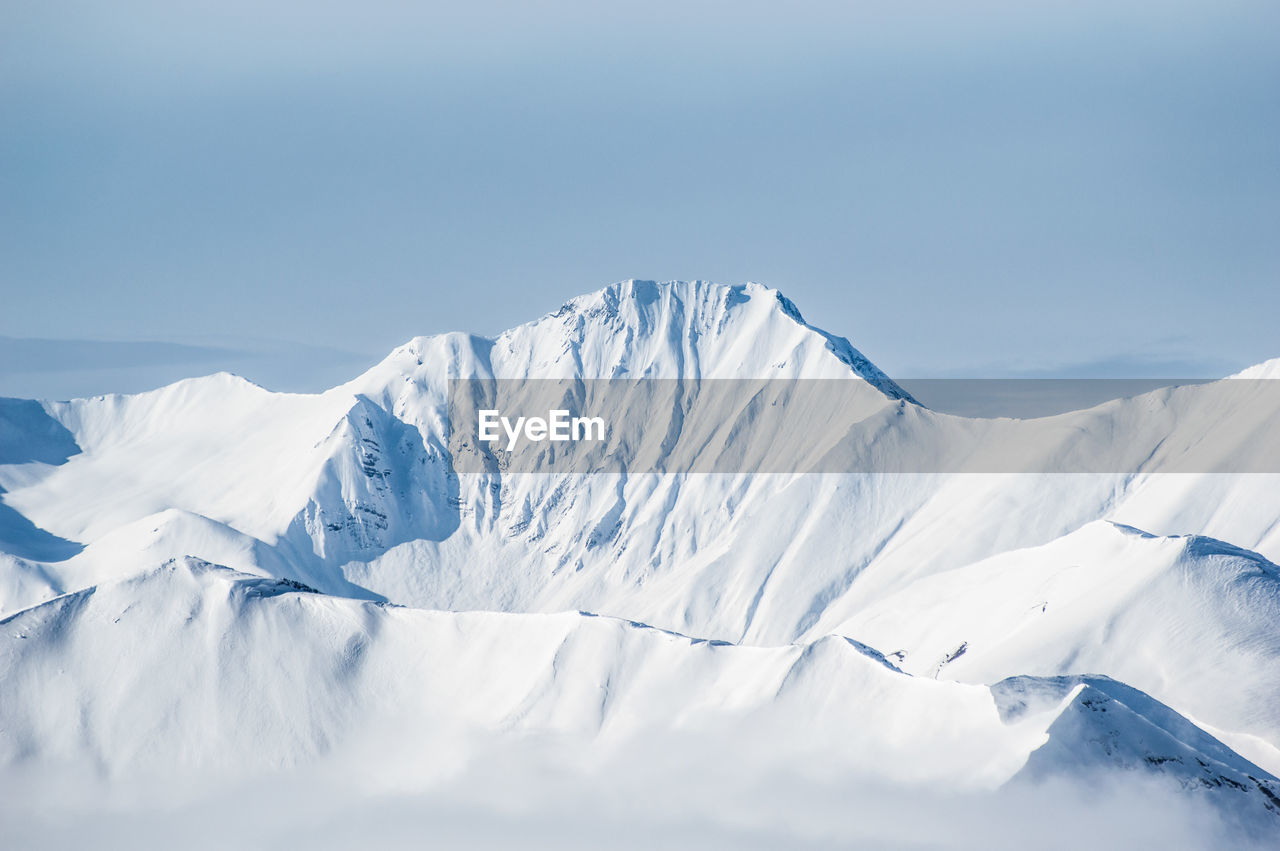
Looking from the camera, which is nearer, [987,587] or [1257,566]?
[1257,566]

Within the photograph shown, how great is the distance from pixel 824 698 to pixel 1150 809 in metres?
35.1

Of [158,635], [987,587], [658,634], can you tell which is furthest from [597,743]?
[987,587]

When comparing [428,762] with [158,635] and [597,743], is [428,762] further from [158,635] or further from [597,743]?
[158,635]

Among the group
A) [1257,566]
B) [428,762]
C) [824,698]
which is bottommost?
[428,762]

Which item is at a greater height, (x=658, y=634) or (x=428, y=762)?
(x=658, y=634)

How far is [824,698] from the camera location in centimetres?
15300

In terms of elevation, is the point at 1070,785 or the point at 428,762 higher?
the point at 1070,785

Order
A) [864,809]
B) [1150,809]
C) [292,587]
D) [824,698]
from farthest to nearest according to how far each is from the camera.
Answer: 1. [292,587]
2. [824,698]
3. [864,809]
4. [1150,809]

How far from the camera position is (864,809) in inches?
5443

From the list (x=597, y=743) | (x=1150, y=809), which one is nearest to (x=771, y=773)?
(x=597, y=743)

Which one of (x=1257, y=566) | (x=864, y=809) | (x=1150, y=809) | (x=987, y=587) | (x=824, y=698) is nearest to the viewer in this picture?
(x=1150, y=809)

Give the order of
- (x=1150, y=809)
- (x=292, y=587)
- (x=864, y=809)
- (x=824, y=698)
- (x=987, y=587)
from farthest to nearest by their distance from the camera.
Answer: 1. (x=987, y=587)
2. (x=292, y=587)
3. (x=824, y=698)
4. (x=864, y=809)
5. (x=1150, y=809)

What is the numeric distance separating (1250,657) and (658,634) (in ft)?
190

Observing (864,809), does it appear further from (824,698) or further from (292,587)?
(292,587)
